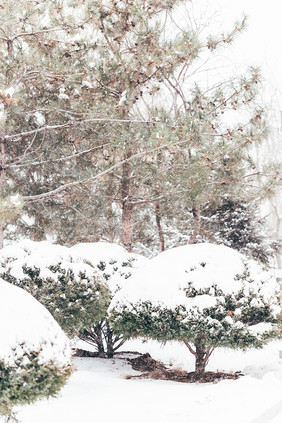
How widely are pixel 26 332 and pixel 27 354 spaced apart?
5.9 inches

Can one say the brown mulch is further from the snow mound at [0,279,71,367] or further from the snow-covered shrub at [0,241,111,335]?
the snow mound at [0,279,71,367]

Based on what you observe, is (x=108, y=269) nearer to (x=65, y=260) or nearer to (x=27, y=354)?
(x=65, y=260)

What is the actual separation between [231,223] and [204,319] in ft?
29.8

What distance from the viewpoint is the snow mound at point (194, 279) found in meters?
4.96

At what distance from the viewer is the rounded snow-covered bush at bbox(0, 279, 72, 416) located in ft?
9.50

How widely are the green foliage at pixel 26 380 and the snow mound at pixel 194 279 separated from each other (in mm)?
2068

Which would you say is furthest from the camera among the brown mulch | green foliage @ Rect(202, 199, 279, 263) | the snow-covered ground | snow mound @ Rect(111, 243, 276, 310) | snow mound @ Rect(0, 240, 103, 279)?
green foliage @ Rect(202, 199, 279, 263)

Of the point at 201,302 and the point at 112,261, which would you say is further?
the point at 112,261

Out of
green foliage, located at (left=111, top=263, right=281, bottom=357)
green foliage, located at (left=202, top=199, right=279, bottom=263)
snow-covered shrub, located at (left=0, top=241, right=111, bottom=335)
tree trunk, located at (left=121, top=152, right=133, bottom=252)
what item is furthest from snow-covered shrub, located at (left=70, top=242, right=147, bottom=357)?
green foliage, located at (left=202, top=199, right=279, bottom=263)

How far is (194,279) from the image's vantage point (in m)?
5.07

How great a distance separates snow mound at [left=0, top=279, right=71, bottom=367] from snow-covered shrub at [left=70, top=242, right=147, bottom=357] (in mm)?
2762

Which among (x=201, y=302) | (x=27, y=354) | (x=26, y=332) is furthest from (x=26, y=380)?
(x=201, y=302)

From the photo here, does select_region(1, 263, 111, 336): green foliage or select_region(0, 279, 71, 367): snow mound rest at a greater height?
select_region(1, 263, 111, 336): green foliage

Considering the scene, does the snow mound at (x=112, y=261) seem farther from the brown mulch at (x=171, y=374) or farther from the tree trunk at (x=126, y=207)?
the tree trunk at (x=126, y=207)
